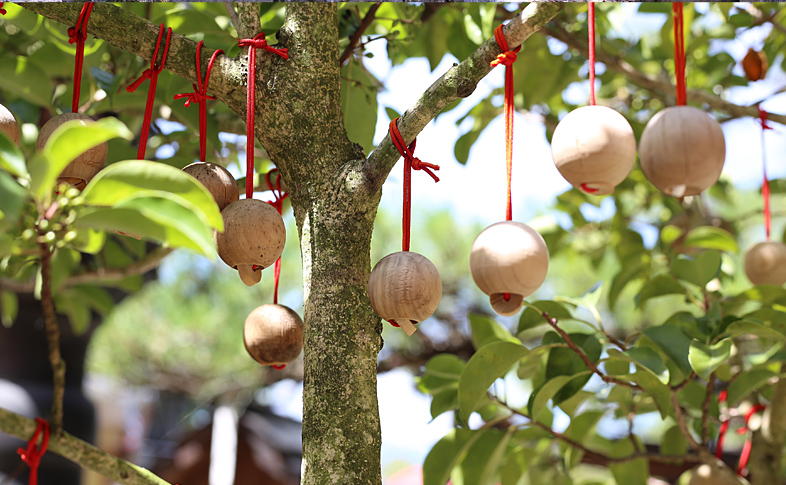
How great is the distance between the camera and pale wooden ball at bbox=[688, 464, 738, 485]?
98 centimetres

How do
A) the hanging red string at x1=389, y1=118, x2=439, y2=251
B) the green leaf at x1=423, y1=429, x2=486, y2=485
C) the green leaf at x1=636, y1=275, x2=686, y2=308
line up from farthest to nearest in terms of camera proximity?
the green leaf at x1=636, y1=275, x2=686, y2=308 → the green leaf at x1=423, y1=429, x2=486, y2=485 → the hanging red string at x1=389, y1=118, x2=439, y2=251

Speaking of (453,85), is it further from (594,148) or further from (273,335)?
(273,335)

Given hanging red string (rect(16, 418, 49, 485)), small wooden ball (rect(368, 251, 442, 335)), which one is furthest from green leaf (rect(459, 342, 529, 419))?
hanging red string (rect(16, 418, 49, 485))

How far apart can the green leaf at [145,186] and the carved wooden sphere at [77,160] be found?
0.18 metres

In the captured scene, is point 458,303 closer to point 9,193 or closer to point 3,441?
point 3,441

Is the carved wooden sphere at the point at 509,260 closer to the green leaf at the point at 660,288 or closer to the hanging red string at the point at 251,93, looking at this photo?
the hanging red string at the point at 251,93

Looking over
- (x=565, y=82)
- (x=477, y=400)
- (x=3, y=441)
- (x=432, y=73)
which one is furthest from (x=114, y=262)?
(x=565, y=82)

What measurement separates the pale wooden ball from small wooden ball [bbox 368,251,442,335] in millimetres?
672

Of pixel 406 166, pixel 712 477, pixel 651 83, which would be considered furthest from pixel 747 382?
pixel 406 166

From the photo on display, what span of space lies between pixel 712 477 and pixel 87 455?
2.83ft

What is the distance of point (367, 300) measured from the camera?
2.06ft

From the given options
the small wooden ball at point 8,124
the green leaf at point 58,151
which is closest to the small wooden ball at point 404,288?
the green leaf at point 58,151

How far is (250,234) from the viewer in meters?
0.56

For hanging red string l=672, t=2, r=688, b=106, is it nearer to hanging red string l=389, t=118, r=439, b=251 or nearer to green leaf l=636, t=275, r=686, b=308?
hanging red string l=389, t=118, r=439, b=251
